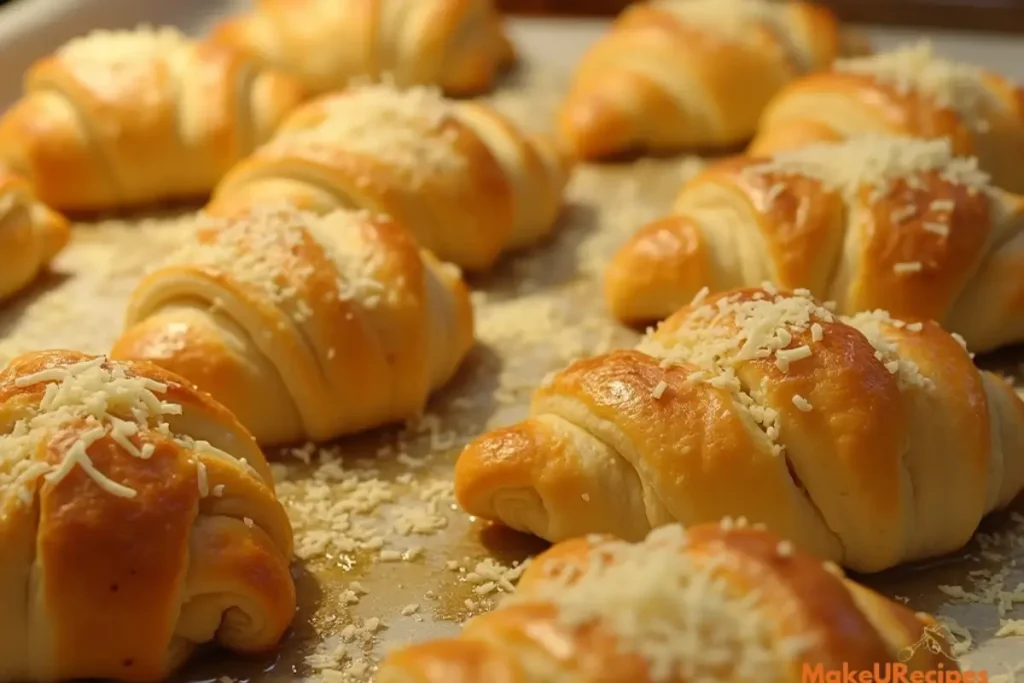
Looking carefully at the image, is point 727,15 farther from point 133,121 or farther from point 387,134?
point 133,121

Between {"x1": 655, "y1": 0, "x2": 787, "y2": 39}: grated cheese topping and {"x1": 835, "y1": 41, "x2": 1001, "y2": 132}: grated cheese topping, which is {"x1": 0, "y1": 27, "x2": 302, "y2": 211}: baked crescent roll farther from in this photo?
{"x1": 835, "y1": 41, "x2": 1001, "y2": 132}: grated cheese topping

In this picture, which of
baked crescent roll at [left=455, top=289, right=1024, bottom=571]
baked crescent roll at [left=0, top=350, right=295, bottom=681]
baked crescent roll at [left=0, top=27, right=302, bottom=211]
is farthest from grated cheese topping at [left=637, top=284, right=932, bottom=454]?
baked crescent roll at [left=0, top=27, right=302, bottom=211]

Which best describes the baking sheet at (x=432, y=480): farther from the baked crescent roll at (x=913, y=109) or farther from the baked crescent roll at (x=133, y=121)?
the baked crescent roll at (x=913, y=109)

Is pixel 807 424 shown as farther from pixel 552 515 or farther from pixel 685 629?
pixel 685 629

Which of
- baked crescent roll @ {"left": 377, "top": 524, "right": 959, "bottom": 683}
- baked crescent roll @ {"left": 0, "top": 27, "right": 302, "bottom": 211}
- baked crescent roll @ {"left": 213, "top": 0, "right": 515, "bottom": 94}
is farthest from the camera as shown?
baked crescent roll @ {"left": 213, "top": 0, "right": 515, "bottom": 94}

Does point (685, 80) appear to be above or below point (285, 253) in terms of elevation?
below

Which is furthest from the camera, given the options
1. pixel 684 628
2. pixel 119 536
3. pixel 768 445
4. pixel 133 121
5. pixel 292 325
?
pixel 133 121

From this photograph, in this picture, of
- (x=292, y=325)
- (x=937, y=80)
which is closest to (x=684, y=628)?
(x=292, y=325)
